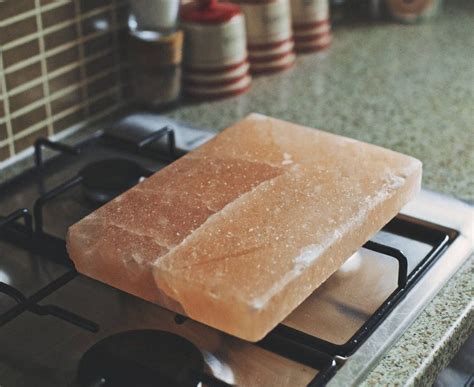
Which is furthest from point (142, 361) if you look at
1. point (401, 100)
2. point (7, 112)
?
point (401, 100)

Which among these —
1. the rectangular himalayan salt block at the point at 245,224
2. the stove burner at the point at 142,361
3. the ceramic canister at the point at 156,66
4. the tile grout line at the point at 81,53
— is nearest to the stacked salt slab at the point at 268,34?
the ceramic canister at the point at 156,66

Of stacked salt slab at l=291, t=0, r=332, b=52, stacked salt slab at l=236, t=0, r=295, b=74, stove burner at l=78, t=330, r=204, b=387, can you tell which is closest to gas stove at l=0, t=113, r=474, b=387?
stove burner at l=78, t=330, r=204, b=387

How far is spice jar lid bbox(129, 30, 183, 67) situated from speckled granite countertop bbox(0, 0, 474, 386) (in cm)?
9

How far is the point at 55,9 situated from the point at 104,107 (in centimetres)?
18

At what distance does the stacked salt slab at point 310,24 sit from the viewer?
1409mm

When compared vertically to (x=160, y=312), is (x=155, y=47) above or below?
above

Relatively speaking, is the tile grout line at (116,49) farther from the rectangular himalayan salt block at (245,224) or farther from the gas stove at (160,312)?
the rectangular himalayan salt block at (245,224)

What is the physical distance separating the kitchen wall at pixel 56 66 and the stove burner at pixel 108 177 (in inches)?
5.3

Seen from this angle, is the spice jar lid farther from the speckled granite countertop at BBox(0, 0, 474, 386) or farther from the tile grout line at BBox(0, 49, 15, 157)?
the tile grout line at BBox(0, 49, 15, 157)

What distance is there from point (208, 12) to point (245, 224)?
518 mm

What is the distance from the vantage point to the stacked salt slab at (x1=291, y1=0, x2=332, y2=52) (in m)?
1.41

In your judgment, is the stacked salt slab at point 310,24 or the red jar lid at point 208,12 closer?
the red jar lid at point 208,12

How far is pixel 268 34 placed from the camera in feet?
4.37

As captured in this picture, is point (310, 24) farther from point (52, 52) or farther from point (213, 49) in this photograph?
point (52, 52)
